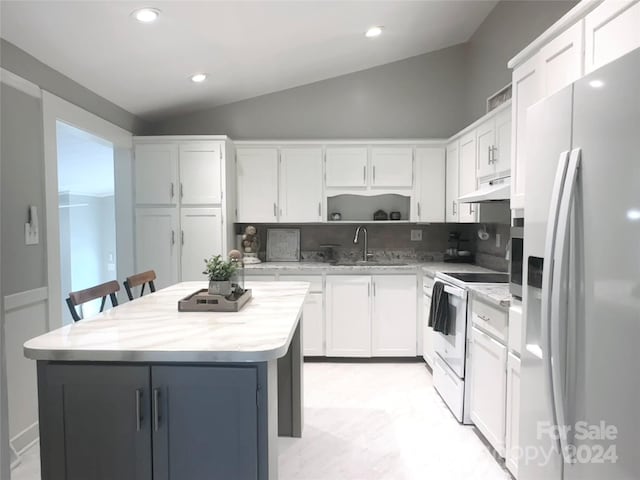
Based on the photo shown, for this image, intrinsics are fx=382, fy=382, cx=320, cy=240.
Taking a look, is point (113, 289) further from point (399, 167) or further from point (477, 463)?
point (399, 167)

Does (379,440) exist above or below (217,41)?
below

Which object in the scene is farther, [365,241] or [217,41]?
[365,241]

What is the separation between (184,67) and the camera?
119 inches

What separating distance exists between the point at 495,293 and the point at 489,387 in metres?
0.56

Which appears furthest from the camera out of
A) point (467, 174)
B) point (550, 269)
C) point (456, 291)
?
point (467, 174)

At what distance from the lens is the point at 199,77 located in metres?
3.30

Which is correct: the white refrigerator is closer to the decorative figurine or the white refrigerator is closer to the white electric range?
the white electric range

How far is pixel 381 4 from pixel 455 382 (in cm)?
277

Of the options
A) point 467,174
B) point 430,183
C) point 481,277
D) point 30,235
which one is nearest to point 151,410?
point 30,235

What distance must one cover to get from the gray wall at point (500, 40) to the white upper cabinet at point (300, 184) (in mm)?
1675

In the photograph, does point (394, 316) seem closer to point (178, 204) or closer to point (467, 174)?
point (467, 174)

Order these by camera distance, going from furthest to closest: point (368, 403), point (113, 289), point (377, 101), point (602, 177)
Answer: point (377, 101) → point (368, 403) → point (113, 289) → point (602, 177)

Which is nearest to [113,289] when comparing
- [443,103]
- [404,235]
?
[404,235]

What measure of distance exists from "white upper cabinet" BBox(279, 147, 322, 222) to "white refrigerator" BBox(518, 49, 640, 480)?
8.89 ft
